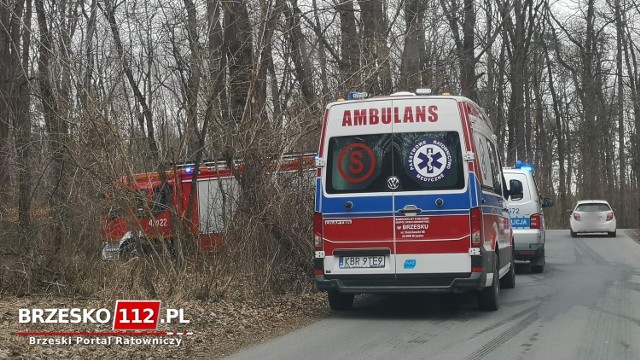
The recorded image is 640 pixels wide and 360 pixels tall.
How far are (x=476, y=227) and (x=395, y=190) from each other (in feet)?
3.64

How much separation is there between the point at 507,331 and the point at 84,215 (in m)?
5.99

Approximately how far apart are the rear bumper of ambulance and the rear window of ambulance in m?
1.09

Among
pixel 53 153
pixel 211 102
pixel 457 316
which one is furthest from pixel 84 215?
pixel 457 316

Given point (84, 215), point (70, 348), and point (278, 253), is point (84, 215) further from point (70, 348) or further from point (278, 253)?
point (70, 348)

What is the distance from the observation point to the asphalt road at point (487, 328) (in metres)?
8.21

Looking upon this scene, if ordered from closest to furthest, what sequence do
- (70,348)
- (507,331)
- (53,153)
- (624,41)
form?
(70,348) → (507,331) → (53,153) → (624,41)

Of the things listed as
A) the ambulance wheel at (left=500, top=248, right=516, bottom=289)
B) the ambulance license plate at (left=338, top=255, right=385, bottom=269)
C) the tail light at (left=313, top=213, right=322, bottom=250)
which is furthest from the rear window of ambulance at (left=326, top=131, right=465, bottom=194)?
the ambulance wheel at (left=500, top=248, right=516, bottom=289)

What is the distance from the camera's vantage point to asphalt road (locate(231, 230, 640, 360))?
8211 millimetres

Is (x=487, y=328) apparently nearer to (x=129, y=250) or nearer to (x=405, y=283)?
(x=405, y=283)

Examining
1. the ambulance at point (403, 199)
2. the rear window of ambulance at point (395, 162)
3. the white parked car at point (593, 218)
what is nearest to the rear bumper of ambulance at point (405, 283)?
the ambulance at point (403, 199)

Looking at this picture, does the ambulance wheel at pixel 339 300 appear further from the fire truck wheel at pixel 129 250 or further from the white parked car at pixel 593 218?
the white parked car at pixel 593 218

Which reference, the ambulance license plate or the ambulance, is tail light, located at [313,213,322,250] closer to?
the ambulance

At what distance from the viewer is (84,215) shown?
1130 cm

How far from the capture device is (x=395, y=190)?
10.1 m
